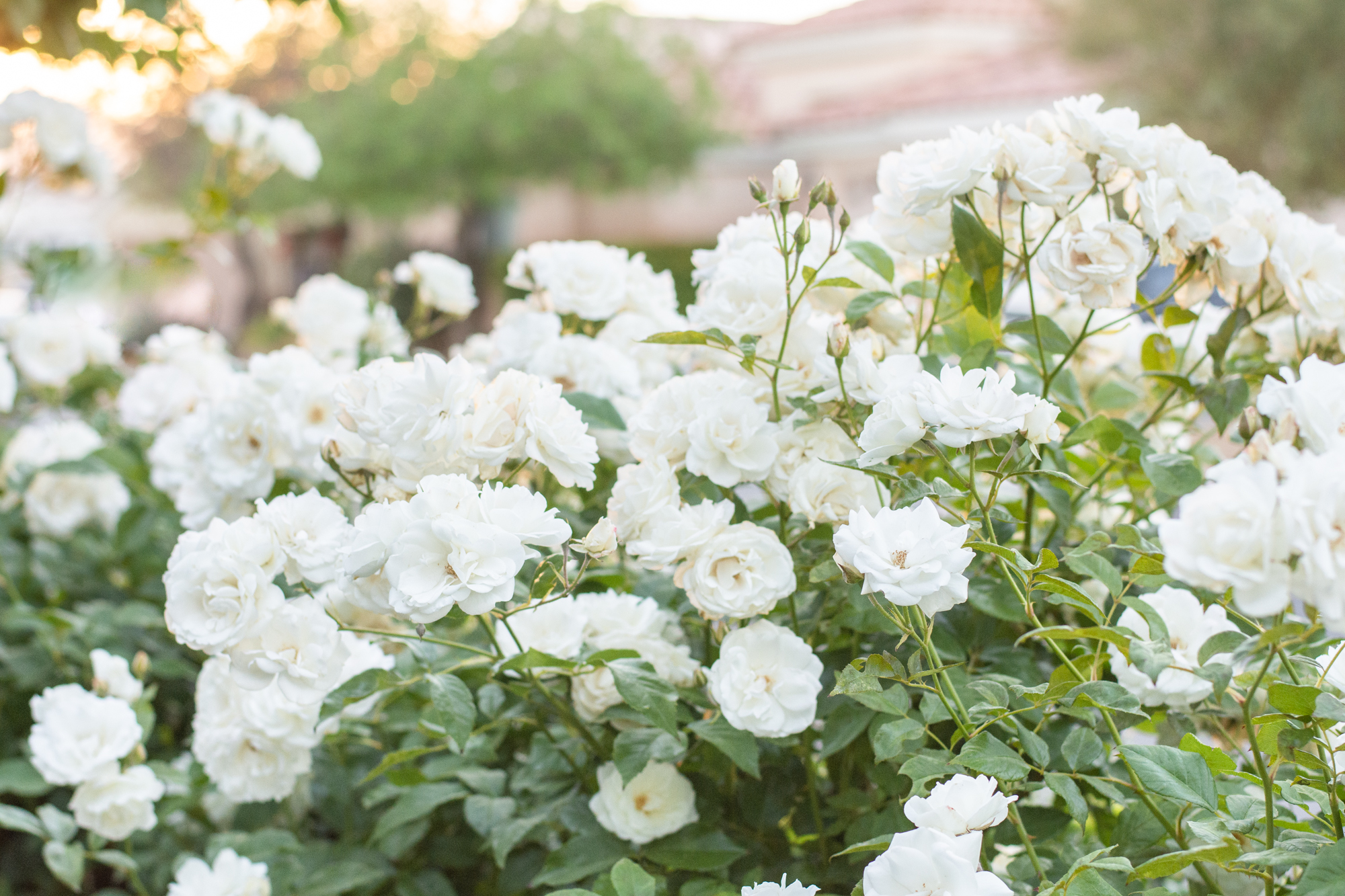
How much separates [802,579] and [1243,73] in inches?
349

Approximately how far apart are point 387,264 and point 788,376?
1460cm

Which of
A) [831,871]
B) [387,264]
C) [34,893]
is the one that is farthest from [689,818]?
[387,264]

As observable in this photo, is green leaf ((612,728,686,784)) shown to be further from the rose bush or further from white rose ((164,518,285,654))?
white rose ((164,518,285,654))

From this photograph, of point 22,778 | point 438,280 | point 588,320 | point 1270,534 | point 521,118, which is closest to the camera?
point 1270,534

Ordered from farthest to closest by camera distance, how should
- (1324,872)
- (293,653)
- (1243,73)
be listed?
(1243,73)
(293,653)
(1324,872)

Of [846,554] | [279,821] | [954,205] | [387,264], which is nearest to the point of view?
[846,554]

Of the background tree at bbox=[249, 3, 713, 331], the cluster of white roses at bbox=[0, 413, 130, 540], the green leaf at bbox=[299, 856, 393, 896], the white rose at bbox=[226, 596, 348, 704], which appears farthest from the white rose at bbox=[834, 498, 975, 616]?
the background tree at bbox=[249, 3, 713, 331]

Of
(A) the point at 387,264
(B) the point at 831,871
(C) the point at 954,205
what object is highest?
(C) the point at 954,205

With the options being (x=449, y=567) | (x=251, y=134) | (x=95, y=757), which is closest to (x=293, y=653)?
(x=449, y=567)

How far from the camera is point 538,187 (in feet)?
42.9

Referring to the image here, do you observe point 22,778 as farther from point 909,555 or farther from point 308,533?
point 909,555

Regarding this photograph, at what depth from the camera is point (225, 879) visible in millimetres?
1106

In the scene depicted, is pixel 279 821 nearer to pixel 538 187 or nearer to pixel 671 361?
pixel 671 361

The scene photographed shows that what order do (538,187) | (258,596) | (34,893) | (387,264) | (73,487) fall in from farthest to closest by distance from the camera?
(387,264) → (538,187) → (73,487) → (34,893) → (258,596)
